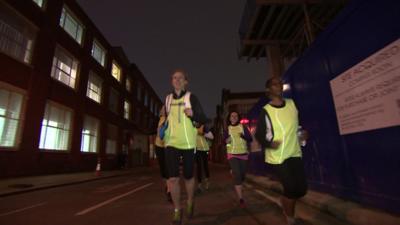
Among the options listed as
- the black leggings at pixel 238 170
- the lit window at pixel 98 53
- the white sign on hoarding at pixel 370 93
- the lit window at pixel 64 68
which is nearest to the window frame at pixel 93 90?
the lit window at pixel 98 53

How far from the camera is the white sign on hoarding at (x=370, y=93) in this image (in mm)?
2764

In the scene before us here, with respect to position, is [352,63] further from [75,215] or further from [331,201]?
[75,215]

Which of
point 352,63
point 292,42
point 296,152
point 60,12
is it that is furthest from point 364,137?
point 60,12

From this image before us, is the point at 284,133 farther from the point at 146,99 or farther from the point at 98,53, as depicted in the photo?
the point at 146,99

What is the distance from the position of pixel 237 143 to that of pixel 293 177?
8.22 ft

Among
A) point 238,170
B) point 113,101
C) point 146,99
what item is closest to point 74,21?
point 113,101

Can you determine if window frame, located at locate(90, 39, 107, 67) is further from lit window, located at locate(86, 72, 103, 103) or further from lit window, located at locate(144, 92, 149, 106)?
lit window, located at locate(144, 92, 149, 106)

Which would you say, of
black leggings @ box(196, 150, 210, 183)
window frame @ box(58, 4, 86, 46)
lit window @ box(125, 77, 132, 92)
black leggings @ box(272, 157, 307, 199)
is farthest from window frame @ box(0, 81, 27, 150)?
lit window @ box(125, 77, 132, 92)

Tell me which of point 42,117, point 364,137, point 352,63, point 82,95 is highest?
point 82,95

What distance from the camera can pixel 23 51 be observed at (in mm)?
12789

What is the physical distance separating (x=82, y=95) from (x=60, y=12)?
594 cm

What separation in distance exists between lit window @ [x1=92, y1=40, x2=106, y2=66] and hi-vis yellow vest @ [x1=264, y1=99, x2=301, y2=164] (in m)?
22.1

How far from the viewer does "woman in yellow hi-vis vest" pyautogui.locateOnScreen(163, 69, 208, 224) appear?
3.14 meters

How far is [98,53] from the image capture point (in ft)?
74.9
